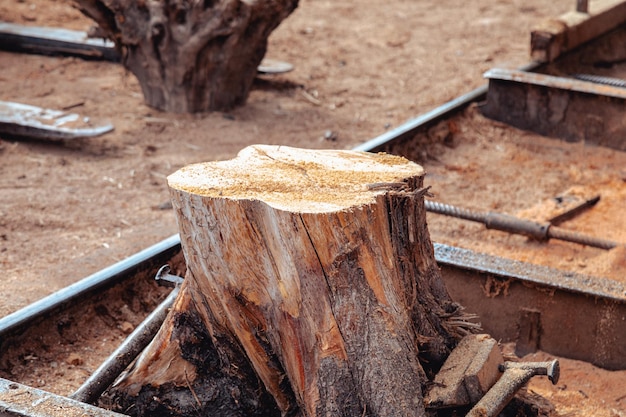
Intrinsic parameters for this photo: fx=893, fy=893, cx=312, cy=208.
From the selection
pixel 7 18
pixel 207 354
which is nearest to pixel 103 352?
pixel 207 354

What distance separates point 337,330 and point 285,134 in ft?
12.4

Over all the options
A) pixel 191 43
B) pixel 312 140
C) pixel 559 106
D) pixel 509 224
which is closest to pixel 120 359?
pixel 509 224

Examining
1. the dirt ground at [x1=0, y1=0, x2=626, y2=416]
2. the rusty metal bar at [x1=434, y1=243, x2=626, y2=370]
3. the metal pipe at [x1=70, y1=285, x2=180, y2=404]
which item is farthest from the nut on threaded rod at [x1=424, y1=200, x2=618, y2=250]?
the metal pipe at [x1=70, y1=285, x2=180, y2=404]

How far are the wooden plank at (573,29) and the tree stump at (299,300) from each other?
3839 mm

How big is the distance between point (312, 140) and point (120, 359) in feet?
11.2

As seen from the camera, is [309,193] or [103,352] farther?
[103,352]

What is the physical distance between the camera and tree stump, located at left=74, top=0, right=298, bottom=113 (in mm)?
6035

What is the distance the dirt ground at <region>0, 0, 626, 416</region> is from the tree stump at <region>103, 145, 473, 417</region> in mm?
925

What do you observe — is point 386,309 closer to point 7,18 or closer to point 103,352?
point 103,352

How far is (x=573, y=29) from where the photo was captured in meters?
6.38

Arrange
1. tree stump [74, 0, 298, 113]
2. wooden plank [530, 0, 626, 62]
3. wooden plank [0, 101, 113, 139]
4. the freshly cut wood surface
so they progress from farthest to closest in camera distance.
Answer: wooden plank [530, 0, 626, 62] < tree stump [74, 0, 298, 113] < wooden plank [0, 101, 113, 139] < the freshly cut wood surface

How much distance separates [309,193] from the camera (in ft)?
8.32

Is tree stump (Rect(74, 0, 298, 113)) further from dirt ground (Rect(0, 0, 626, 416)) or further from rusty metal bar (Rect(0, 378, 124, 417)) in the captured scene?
rusty metal bar (Rect(0, 378, 124, 417))

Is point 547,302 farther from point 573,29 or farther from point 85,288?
point 573,29
